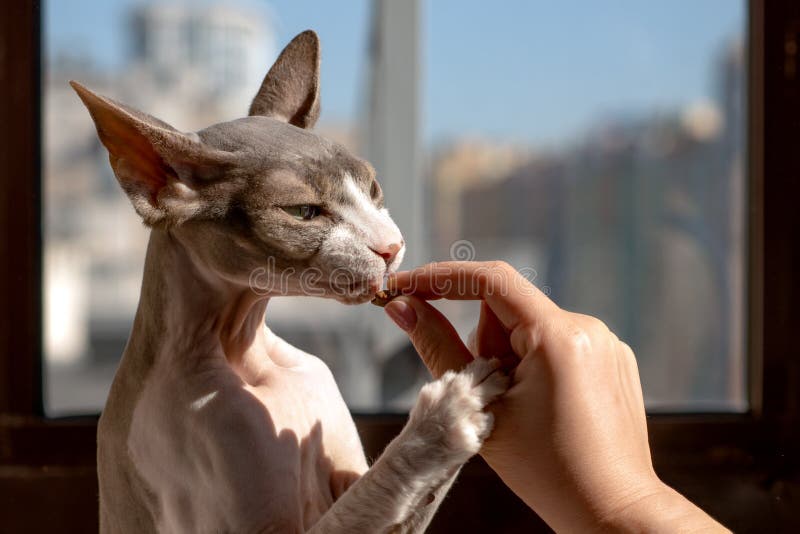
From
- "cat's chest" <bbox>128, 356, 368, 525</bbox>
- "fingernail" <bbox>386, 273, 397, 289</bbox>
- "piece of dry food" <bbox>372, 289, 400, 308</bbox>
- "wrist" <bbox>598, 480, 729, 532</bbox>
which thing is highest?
"fingernail" <bbox>386, 273, 397, 289</bbox>

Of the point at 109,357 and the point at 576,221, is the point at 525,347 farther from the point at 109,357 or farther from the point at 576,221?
the point at 576,221

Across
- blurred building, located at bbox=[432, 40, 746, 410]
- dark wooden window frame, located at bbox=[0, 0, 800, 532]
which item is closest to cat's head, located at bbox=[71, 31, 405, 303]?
dark wooden window frame, located at bbox=[0, 0, 800, 532]

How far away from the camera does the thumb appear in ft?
2.06

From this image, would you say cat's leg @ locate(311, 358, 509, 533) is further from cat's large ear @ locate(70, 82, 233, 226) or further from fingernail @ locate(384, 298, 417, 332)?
cat's large ear @ locate(70, 82, 233, 226)

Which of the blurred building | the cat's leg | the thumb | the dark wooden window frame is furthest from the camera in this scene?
the blurred building

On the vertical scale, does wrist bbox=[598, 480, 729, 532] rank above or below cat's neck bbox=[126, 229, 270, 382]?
below

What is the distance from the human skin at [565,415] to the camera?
0.57 meters

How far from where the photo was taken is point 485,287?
610 millimetres

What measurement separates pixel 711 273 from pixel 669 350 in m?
0.18

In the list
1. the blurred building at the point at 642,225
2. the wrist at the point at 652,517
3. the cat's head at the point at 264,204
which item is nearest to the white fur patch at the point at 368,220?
the cat's head at the point at 264,204

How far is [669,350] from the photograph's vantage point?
62.4 inches

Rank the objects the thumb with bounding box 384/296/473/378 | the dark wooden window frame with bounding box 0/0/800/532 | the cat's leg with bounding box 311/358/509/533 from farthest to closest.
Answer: the dark wooden window frame with bounding box 0/0/800/532 → the thumb with bounding box 384/296/473/378 → the cat's leg with bounding box 311/358/509/533

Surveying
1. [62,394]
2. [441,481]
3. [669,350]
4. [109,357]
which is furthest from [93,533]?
[669,350]

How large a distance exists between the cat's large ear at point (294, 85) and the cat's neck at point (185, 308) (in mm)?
139
